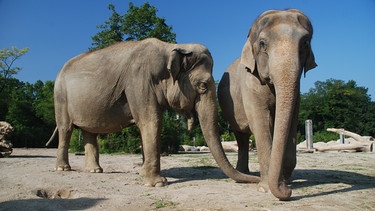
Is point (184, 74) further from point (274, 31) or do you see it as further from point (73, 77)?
point (73, 77)

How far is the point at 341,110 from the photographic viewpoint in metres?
60.3

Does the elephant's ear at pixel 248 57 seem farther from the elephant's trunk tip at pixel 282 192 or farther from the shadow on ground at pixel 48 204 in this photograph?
the shadow on ground at pixel 48 204

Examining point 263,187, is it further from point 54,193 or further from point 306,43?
point 54,193

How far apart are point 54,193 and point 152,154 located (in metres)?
1.70

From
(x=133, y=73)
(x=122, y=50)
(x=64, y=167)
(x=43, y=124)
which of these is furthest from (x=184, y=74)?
(x=43, y=124)

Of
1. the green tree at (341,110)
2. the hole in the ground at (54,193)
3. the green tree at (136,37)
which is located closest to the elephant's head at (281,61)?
the hole in the ground at (54,193)

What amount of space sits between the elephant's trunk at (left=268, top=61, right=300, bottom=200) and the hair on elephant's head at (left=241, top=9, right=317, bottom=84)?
20 cm

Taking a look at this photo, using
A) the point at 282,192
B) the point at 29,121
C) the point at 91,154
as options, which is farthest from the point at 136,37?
the point at 29,121

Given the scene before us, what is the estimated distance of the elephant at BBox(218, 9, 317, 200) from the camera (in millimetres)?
4371

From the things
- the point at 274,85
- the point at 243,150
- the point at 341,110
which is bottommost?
the point at 243,150

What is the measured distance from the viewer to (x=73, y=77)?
A: 25.5 ft

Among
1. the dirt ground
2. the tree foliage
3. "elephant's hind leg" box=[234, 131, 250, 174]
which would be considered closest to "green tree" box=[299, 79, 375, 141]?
the tree foliage

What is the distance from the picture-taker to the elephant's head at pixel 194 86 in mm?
6359

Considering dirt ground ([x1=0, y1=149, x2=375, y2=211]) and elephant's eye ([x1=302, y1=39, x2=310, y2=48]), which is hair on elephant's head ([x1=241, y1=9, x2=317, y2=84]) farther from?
dirt ground ([x1=0, y1=149, x2=375, y2=211])
